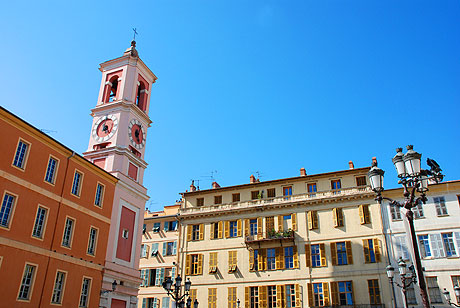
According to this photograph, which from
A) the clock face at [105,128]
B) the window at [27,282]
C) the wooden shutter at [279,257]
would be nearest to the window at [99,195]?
the clock face at [105,128]

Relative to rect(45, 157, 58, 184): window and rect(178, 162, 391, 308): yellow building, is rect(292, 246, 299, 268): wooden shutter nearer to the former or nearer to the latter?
rect(178, 162, 391, 308): yellow building

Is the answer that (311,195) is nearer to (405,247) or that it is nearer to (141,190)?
(405,247)

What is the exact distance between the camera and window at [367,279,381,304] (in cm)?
3121

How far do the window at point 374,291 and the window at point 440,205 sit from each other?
287 inches

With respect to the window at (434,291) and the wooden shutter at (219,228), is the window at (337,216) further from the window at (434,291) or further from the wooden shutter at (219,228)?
the wooden shutter at (219,228)

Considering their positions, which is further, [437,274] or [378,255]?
[378,255]

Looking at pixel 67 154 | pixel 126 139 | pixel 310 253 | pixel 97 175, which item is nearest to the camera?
pixel 67 154

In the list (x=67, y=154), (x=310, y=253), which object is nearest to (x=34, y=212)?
(x=67, y=154)

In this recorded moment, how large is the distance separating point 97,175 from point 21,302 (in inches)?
356

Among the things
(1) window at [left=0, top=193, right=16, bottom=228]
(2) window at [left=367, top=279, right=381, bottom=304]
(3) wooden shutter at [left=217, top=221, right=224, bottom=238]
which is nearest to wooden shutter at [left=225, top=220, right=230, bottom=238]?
(3) wooden shutter at [left=217, top=221, right=224, bottom=238]

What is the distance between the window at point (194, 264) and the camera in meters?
37.8

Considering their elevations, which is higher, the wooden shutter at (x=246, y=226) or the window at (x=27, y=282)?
the wooden shutter at (x=246, y=226)

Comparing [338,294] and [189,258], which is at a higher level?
[189,258]

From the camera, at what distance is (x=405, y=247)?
32.2 m
